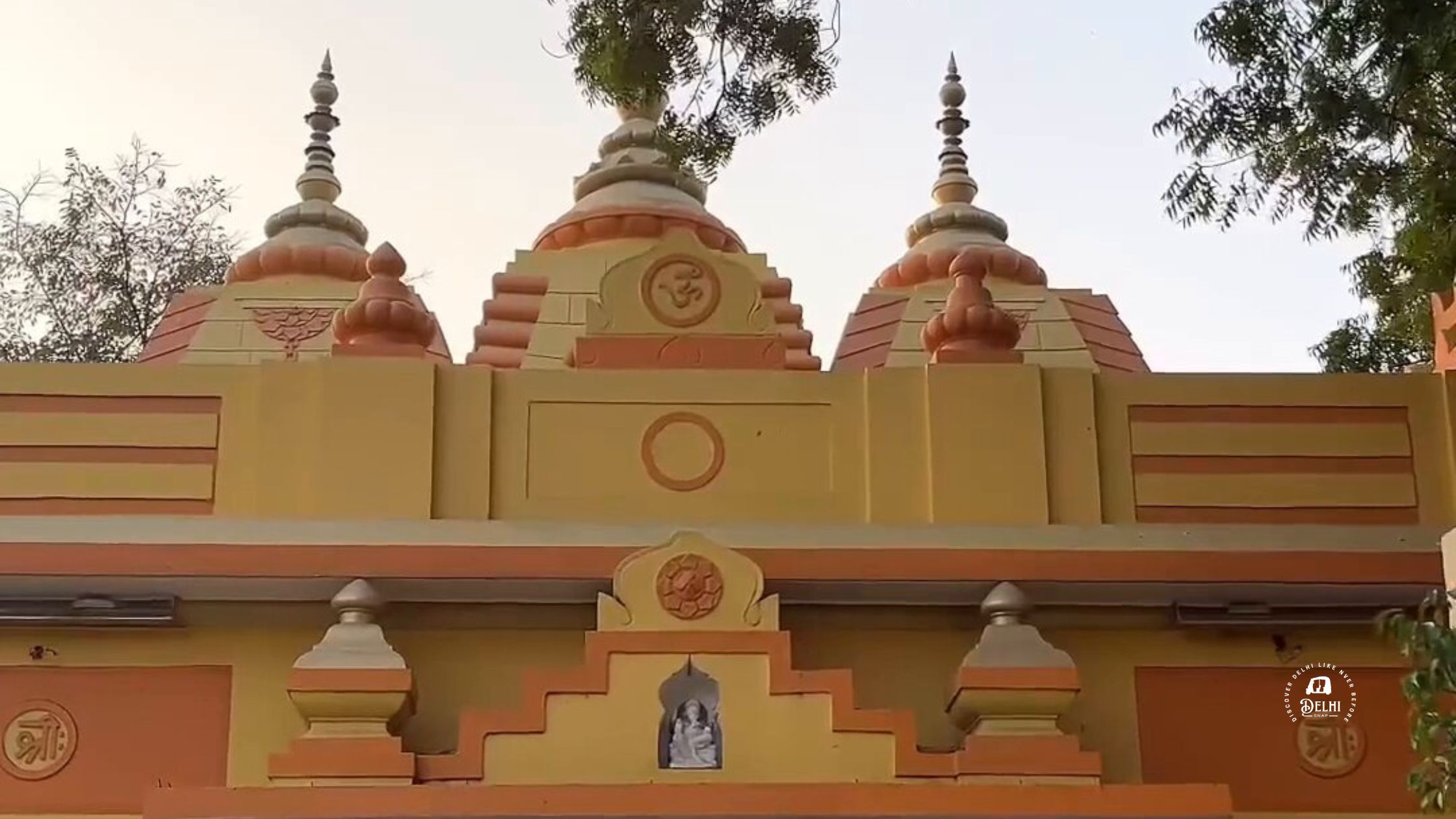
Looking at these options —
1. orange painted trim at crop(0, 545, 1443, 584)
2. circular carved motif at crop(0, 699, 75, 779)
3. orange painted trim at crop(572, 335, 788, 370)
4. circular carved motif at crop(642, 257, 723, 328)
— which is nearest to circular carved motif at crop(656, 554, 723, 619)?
orange painted trim at crop(0, 545, 1443, 584)

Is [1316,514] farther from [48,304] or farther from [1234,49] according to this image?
[48,304]

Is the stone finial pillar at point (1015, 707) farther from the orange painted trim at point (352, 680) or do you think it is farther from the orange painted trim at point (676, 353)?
the orange painted trim at point (352, 680)

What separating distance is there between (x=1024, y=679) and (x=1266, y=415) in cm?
209

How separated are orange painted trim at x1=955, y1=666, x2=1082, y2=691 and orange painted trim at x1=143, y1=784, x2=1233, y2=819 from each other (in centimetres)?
59

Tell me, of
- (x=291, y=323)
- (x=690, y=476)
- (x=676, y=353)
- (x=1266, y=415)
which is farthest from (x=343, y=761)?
(x=291, y=323)

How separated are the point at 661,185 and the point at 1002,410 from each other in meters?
4.19

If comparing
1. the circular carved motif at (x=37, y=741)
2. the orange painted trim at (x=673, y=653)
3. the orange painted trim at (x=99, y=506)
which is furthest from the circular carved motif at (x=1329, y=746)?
the circular carved motif at (x=37, y=741)

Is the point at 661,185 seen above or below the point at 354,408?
above

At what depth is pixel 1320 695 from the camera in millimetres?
8797

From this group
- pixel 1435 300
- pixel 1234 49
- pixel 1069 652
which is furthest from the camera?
pixel 1435 300

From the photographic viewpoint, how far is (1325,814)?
28.1 feet

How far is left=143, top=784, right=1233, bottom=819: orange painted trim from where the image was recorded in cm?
743

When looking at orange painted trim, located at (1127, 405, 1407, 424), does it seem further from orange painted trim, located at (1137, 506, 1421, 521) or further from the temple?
orange painted trim, located at (1137, 506, 1421, 521)

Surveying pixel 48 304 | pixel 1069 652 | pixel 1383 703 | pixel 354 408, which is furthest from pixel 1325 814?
pixel 48 304
